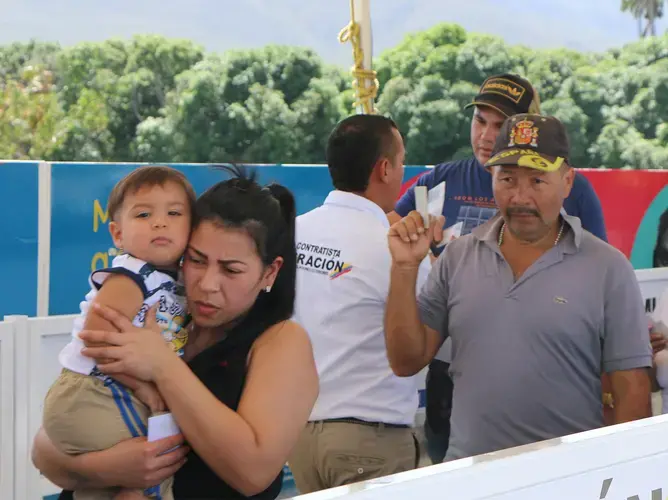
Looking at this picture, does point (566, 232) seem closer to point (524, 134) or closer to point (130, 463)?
point (524, 134)

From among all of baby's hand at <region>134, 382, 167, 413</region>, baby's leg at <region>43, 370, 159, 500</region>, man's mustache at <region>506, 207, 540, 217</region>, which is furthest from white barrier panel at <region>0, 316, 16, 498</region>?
man's mustache at <region>506, 207, 540, 217</region>

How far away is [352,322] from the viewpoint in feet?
7.42

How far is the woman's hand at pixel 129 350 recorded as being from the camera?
1245 mm

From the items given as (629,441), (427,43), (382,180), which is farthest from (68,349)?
(427,43)

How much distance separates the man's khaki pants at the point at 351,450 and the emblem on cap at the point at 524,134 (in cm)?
85

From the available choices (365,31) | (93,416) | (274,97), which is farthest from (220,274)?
(274,97)

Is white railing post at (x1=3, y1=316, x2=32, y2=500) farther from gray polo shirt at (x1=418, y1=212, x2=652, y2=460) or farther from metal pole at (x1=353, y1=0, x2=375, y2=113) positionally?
metal pole at (x1=353, y1=0, x2=375, y2=113)

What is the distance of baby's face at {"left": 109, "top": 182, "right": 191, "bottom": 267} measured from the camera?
138 centimetres

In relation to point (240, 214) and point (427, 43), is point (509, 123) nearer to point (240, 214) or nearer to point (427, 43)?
point (240, 214)

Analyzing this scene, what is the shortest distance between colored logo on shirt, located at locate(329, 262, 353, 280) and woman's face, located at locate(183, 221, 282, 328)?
87 centimetres

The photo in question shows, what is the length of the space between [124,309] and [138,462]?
240 millimetres

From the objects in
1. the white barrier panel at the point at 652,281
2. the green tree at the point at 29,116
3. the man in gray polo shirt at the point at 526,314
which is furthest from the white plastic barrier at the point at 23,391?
the green tree at the point at 29,116

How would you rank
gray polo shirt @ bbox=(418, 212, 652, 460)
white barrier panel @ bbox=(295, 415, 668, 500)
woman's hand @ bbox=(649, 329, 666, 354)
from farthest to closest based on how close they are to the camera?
1. woman's hand @ bbox=(649, 329, 666, 354)
2. gray polo shirt @ bbox=(418, 212, 652, 460)
3. white barrier panel @ bbox=(295, 415, 668, 500)

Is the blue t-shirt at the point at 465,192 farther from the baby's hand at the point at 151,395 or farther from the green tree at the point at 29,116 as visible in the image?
the green tree at the point at 29,116
